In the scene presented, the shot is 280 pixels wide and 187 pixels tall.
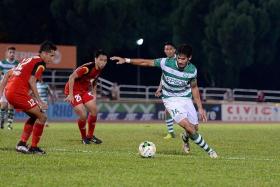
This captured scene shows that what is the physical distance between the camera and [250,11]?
51.8m

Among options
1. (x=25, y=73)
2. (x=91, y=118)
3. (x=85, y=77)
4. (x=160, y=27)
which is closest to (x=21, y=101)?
(x=25, y=73)

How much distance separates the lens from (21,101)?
13172 millimetres

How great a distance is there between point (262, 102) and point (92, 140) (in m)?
34.2

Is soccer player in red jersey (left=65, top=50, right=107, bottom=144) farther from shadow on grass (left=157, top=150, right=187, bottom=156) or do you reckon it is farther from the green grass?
shadow on grass (left=157, top=150, right=187, bottom=156)

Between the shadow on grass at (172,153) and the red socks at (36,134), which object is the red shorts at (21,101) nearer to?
the red socks at (36,134)

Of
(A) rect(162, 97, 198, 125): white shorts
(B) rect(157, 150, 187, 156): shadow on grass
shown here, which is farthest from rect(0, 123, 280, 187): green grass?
(A) rect(162, 97, 198, 125): white shorts

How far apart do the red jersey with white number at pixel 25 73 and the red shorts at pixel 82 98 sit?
3933 millimetres

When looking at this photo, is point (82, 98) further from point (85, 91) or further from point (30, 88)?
point (30, 88)

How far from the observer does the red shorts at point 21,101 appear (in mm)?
13164

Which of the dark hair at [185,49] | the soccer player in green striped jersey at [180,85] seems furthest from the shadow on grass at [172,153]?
the dark hair at [185,49]

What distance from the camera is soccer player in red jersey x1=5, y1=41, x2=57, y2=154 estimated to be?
13.1 m

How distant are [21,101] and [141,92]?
36.6 metres

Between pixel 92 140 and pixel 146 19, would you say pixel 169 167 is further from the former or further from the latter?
pixel 146 19

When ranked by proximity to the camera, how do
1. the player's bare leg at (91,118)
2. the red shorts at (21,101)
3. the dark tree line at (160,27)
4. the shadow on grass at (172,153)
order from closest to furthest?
1. the red shorts at (21,101)
2. the shadow on grass at (172,153)
3. the player's bare leg at (91,118)
4. the dark tree line at (160,27)
